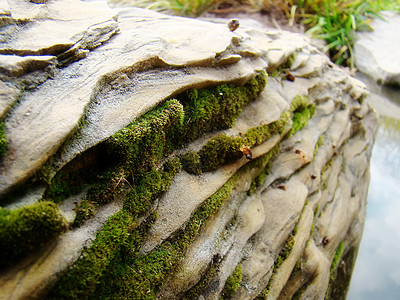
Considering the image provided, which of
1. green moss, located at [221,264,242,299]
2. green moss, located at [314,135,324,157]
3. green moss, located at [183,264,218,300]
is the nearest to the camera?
green moss, located at [183,264,218,300]

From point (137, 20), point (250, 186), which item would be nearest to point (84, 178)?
point (250, 186)

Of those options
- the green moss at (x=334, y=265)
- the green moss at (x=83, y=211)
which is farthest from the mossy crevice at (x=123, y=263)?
the green moss at (x=334, y=265)

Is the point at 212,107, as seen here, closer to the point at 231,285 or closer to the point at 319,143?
the point at 231,285

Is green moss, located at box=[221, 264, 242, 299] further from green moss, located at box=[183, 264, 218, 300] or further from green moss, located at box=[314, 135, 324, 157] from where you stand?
green moss, located at box=[314, 135, 324, 157]

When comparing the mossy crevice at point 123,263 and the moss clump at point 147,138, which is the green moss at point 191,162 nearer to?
the moss clump at point 147,138

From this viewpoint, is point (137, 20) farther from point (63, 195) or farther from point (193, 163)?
point (63, 195)

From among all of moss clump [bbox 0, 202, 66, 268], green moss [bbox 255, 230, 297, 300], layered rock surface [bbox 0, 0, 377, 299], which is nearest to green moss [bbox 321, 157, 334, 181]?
layered rock surface [bbox 0, 0, 377, 299]

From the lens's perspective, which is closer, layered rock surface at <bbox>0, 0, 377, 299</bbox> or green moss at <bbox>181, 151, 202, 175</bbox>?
layered rock surface at <bbox>0, 0, 377, 299</bbox>
